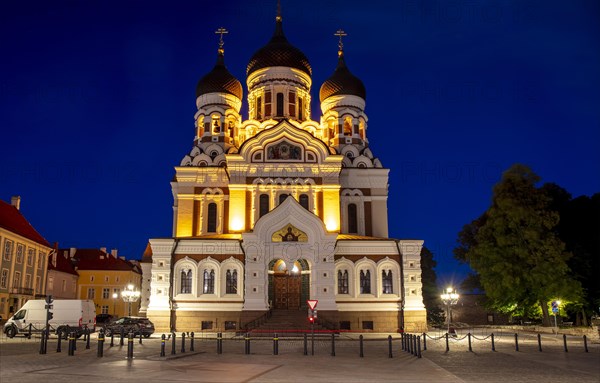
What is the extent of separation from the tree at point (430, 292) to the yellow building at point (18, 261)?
3494 centimetres

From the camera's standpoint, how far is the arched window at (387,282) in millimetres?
37562

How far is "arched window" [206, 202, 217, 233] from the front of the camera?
4328 cm

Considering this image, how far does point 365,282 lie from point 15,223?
3101 cm

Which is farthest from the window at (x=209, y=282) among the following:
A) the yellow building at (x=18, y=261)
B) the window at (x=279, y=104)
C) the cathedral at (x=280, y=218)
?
the yellow building at (x=18, y=261)

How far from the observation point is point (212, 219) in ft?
143

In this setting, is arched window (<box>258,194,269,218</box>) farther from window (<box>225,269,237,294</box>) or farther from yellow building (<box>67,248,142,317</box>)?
yellow building (<box>67,248,142,317</box>)

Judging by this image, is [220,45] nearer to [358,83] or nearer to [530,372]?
[358,83]

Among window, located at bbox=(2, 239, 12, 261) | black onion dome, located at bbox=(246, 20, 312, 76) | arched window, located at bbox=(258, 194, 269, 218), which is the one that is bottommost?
window, located at bbox=(2, 239, 12, 261)

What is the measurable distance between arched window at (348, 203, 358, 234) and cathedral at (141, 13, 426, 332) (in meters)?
0.08

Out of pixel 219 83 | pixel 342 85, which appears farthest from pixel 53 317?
pixel 342 85

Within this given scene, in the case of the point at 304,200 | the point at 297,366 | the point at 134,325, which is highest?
the point at 304,200

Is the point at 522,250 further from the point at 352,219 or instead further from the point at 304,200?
the point at 304,200

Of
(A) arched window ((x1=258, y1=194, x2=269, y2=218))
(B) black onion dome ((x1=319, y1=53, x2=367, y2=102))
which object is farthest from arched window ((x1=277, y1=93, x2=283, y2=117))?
(A) arched window ((x1=258, y1=194, x2=269, y2=218))

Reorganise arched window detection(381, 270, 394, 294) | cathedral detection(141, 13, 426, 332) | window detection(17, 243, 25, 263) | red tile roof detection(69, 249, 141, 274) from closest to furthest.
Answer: cathedral detection(141, 13, 426, 332), arched window detection(381, 270, 394, 294), window detection(17, 243, 25, 263), red tile roof detection(69, 249, 141, 274)
